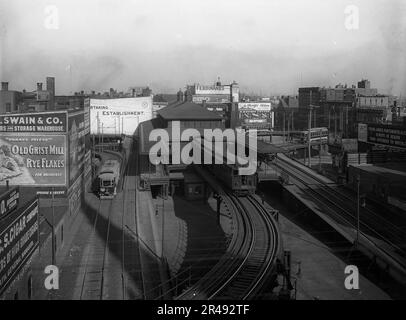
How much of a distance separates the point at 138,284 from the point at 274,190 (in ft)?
46.7

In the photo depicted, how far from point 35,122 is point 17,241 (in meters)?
9.09

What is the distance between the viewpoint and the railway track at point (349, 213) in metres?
16.3

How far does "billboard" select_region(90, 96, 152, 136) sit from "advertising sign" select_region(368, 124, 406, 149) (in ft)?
76.3

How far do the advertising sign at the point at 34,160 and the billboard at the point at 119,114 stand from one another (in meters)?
26.9

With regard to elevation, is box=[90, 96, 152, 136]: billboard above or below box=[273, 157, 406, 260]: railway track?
above

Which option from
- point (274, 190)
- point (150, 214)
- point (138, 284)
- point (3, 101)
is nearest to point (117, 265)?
A: point (138, 284)

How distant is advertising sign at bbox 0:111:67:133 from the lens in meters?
17.2

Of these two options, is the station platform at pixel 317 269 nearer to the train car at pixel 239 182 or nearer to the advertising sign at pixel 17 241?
the train car at pixel 239 182

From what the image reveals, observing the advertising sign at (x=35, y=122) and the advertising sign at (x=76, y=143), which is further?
the advertising sign at (x=76, y=143)

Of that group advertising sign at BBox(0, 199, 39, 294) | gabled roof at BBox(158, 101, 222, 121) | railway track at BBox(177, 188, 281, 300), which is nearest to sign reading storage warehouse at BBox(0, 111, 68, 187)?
advertising sign at BBox(0, 199, 39, 294)

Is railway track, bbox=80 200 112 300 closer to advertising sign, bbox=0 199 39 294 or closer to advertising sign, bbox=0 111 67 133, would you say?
advertising sign, bbox=0 199 39 294

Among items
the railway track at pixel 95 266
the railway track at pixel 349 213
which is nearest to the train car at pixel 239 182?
the railway track at pixel 349 213

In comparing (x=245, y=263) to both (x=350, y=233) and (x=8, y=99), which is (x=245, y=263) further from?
(x=8, y=99)

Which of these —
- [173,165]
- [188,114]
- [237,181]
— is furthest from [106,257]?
[188,114]
